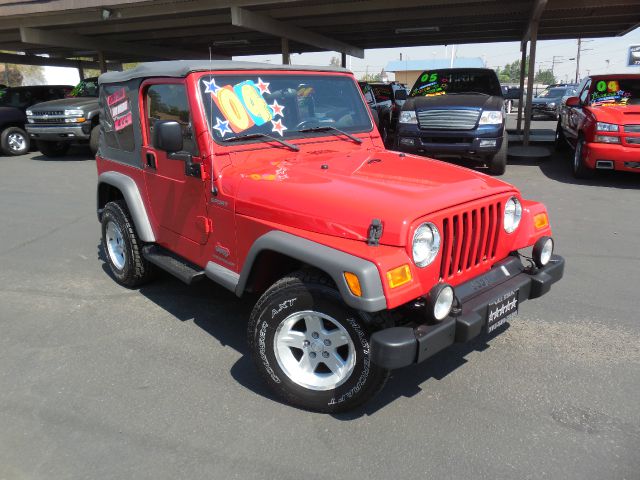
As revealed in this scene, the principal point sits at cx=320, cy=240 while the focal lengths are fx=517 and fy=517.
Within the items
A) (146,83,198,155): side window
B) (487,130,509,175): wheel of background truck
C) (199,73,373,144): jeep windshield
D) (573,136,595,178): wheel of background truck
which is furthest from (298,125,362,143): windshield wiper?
(573,136,595,178): wheel of background truck

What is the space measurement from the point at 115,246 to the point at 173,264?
122cm

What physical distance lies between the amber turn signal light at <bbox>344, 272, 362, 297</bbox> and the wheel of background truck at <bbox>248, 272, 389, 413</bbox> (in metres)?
0.20

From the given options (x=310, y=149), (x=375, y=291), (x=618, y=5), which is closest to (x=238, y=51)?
(x=618, y=5)

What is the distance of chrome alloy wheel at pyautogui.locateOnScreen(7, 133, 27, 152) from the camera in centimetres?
1386

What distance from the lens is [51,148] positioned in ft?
44.2

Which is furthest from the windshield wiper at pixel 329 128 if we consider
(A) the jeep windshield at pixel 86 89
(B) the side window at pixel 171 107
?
(A) the jeep windshield at pixel 86 89

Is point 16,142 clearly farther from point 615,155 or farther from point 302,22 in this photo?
point 615,155

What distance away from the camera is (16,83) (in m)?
49.9

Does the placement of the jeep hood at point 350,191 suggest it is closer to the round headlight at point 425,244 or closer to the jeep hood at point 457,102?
the round headlight at point 425,244

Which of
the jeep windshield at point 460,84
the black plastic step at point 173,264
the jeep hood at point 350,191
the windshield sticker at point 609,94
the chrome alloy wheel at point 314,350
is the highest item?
the jeep windshield at point 460,84

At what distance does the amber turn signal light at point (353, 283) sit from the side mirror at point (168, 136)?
148 cm

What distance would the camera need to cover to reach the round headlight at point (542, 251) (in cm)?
316

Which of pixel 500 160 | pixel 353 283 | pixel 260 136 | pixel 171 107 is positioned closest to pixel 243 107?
pixel 260 136

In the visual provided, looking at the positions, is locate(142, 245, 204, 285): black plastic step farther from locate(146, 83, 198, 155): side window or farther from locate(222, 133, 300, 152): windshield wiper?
locate(222, 133, 300, 152): windshield wiper
